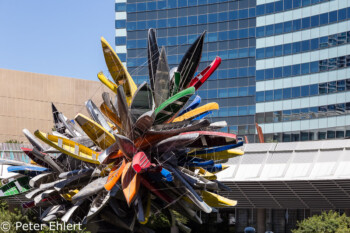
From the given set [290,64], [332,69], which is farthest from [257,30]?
[332,69]

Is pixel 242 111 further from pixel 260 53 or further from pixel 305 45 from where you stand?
pixel 305 45

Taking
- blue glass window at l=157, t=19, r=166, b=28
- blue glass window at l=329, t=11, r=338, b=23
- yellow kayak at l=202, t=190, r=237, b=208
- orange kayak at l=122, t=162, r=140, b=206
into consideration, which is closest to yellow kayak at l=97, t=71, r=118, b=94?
orange kayak at l=122, t=162, r=140, b=206

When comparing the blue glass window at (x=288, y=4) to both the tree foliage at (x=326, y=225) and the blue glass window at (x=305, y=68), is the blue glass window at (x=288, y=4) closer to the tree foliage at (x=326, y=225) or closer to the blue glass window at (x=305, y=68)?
the blue glass window at (x=305, y=68)

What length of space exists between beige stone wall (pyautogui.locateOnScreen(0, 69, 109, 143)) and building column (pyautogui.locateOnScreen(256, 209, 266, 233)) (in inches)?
1246

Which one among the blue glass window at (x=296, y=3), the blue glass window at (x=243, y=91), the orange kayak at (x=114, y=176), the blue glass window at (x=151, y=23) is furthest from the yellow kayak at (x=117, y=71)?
the blue glass window at (x=151, y=23)

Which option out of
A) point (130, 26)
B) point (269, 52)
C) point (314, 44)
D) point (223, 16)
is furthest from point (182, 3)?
point (314, 44)

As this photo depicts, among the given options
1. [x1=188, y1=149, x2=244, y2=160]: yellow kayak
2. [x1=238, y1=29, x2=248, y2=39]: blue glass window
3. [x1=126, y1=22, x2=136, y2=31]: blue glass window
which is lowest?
[x1=188, y1=149, x2=244, y2=160]: yellow kayak

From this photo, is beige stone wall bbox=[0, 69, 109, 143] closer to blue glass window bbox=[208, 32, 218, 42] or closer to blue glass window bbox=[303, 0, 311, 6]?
blue glass window bbox=[208, 32, 218, 42]

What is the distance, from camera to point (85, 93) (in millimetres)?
95625

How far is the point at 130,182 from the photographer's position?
31562 mm

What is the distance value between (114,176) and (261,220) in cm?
3221

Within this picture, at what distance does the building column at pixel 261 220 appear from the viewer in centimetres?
6203

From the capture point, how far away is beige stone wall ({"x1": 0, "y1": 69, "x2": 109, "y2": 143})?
291ft

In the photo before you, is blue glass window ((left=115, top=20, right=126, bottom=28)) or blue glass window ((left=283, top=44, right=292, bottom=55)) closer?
blue glass window ((left=283, top=44, right=292, bottom=55))
